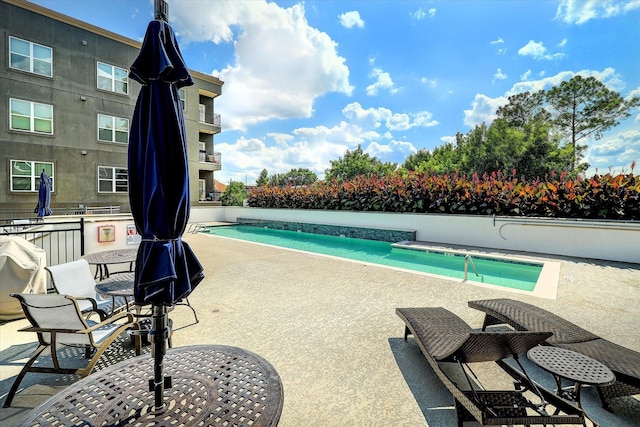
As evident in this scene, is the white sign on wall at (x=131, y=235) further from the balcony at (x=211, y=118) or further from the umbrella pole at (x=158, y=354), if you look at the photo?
the balcony at (x=211, y=118)

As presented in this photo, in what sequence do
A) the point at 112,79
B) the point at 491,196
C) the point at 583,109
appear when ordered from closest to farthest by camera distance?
the point at 491,196 < the point at 112,79 < the point at 583,109

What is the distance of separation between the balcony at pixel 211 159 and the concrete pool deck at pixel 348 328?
15941 millimetres

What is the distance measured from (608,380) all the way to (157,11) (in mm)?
3686

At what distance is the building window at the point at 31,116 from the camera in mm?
13930

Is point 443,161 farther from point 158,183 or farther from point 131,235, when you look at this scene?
point 158,183

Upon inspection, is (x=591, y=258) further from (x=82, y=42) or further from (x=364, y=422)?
(x=82, y=42)

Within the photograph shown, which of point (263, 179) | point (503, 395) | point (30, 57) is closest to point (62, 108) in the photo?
point (30, 57)

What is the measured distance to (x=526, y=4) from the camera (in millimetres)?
13070

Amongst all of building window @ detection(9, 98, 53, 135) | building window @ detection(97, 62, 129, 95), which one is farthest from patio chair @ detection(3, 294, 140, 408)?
building window @ detection(97, 62, 129, 95)

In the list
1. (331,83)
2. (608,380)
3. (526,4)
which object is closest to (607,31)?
(526,4)

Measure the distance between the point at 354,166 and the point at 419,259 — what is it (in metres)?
31.4

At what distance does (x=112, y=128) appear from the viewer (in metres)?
16.9

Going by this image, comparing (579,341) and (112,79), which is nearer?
(579,341)

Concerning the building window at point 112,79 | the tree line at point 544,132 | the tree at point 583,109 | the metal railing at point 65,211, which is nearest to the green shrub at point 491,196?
the tree line at point 544,132
